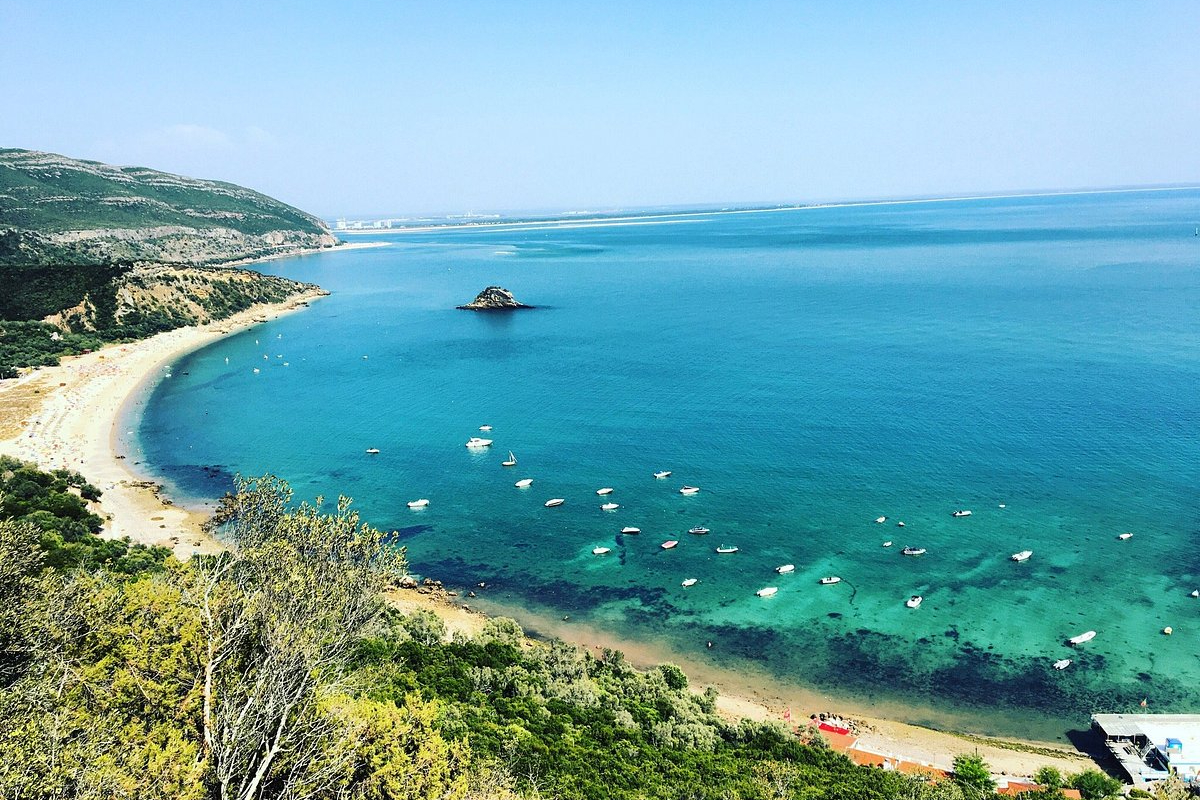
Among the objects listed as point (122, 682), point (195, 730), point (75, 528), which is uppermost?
point (122, 682)

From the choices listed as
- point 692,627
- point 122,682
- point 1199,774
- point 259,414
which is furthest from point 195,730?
point 259,414

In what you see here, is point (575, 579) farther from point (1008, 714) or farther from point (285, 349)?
point (285, 349)

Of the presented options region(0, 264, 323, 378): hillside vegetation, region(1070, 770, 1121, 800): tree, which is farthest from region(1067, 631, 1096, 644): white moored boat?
region(0, 264, 323, 378): hillside vegetation

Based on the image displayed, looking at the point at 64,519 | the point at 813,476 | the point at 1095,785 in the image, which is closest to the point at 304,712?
the point at 1095,785

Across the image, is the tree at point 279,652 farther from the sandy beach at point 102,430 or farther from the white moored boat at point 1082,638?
the white moored boat at point 1082,638

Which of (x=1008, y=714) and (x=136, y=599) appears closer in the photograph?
(x=136, y=599)
